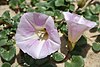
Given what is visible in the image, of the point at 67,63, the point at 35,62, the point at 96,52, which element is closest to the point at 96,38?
the point at 96,52

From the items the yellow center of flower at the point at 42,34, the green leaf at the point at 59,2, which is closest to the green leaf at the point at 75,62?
the yellow center of flower at the point at 42,34

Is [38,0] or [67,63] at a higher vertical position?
[38,0]

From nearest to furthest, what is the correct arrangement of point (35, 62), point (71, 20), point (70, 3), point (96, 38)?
point (71, 20) < point (35, 62) < point (96, 38) < point (70, 3)

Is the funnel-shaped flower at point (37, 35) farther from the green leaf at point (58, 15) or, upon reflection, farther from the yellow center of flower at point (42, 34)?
the green leaf at point (58, 15)

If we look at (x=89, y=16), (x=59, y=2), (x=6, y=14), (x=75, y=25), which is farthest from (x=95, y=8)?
(x=6, y=14)

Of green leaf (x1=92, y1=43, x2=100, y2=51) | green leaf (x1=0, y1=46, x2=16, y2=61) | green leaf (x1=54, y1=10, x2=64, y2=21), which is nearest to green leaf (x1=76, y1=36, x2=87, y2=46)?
green leaf (x1=92, y1=43, x2=100, y2=51)

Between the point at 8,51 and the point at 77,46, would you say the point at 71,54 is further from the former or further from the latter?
the point at 8,51
